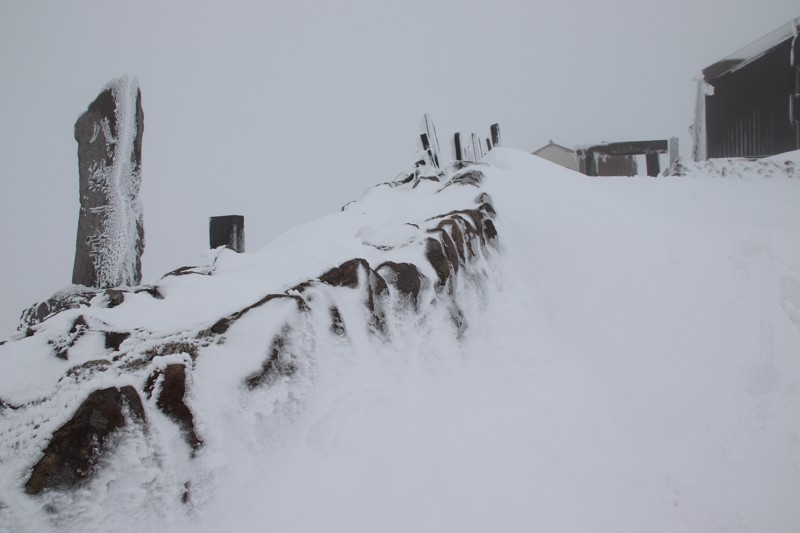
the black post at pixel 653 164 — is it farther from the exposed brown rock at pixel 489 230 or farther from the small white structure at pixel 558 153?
the exposed brown rock at pixel 489 230

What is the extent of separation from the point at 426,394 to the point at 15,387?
4.74 feet

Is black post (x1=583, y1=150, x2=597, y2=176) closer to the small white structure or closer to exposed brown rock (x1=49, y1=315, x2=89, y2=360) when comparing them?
the small white structure

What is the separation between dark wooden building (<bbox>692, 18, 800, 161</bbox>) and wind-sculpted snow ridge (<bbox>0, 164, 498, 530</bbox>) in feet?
41.6

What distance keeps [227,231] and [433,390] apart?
2.62 metres

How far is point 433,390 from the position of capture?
1.96 metres

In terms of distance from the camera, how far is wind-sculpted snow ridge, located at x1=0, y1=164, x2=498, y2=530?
942mm

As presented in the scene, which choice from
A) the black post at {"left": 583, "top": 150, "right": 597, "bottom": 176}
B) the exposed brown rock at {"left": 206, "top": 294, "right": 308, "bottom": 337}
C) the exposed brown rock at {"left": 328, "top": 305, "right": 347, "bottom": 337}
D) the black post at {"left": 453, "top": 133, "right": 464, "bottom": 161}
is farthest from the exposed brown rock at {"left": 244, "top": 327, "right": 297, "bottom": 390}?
the black post at {"left": 583, "top": 150, "right": 597, "bottom": 176}

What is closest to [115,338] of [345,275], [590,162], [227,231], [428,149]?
[345,275]

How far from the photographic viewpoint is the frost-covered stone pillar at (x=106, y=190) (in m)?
2.96

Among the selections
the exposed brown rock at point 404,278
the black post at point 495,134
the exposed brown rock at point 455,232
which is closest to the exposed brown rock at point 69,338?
the exposed brown rock at point 404,278

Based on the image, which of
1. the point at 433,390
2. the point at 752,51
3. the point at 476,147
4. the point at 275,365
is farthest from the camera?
the point at 752,51

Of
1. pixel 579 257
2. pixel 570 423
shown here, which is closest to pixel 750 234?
pixel 579 257

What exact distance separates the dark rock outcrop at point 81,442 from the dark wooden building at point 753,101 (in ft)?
46.5

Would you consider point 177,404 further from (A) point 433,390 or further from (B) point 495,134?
(B) point 495,134
